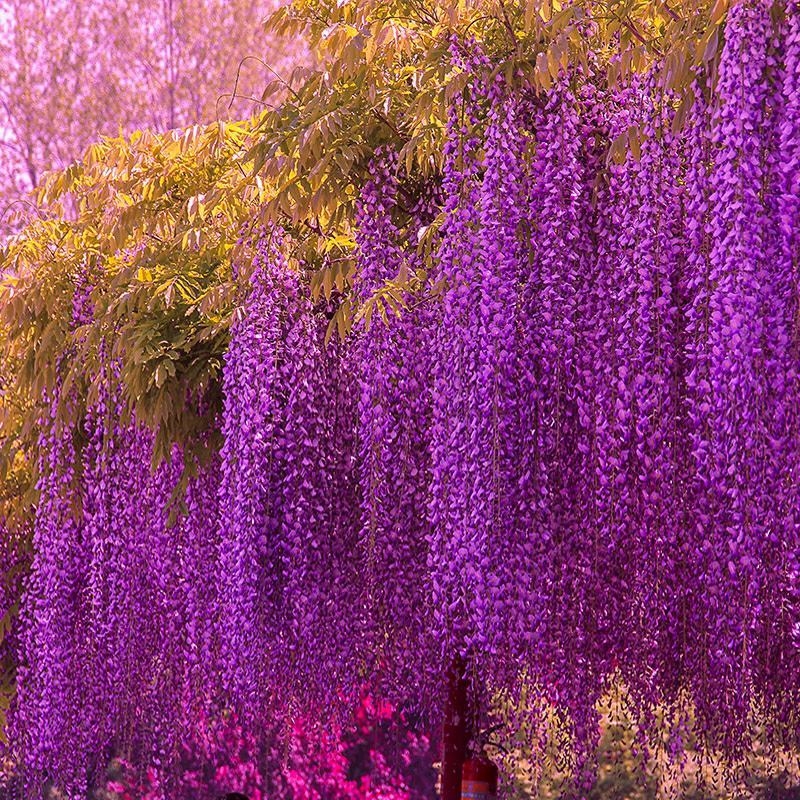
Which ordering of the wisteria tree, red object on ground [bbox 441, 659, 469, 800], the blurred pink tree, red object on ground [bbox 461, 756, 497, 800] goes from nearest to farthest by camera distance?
the wisteria tree, red object on ground [bbox 461, 756, 497, 800], red object on ground [bbox 441, 659, 469, 800], the blurred pink tree

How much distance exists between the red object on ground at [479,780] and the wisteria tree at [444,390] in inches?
6.2

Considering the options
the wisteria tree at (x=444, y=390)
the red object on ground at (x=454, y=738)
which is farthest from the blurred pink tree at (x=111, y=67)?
the red object on ground at (x=454, y=738)

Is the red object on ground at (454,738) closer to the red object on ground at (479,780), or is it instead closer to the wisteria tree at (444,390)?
the wisteria tree at (444,390)

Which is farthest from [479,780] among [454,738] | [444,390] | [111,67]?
[111,67]

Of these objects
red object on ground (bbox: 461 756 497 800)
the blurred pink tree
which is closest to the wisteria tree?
red object on ground (bbox: 461 756 497 800)

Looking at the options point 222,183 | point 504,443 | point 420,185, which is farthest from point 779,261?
point 222,183

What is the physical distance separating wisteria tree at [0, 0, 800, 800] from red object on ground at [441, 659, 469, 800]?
0.02m

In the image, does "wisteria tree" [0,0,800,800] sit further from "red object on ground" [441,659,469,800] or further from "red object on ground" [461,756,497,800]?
"red object on ground" [461,756,497,800]

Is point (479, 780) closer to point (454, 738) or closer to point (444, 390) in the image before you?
point (454, 738)

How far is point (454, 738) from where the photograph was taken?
6.59 m

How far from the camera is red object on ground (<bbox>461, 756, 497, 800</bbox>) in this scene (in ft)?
20.9

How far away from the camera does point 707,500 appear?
4.50m

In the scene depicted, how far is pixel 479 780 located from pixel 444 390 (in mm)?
A: 2129

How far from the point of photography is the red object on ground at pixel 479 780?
636 centimetres
